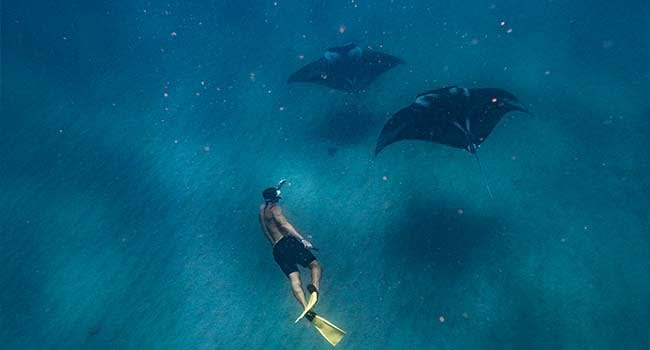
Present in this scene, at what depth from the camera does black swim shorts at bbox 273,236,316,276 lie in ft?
20.1

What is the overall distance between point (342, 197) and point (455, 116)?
3.14 m

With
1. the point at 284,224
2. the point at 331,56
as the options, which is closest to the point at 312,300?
the point at 284,224

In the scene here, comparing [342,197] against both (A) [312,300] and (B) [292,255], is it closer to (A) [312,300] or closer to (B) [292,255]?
(B) [292,255]

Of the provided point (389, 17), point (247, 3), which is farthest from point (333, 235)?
point (247, 3)

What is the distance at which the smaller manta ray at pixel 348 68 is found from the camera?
35.7 feet

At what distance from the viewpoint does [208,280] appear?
7648mm

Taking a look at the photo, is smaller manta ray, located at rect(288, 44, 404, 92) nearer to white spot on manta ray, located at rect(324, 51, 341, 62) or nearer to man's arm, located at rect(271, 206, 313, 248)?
white spot on manta ray, located at rect(324, 51, 341, 62)

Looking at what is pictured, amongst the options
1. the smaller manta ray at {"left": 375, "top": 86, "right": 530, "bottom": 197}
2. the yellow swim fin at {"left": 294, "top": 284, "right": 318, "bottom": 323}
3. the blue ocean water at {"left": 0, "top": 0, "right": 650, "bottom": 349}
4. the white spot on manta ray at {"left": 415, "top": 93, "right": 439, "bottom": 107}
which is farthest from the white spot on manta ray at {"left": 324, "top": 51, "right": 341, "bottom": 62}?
the yellow swim fin at {"left": 294, "top": 284, "right": 318, "bottom": 323}

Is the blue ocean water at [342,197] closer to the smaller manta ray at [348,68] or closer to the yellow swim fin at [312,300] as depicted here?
the smaller manta ray at [348,68]

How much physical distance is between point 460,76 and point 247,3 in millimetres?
12767

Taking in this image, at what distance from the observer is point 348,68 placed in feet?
36.1

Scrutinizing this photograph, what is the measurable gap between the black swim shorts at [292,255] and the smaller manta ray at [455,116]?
3.55 metres

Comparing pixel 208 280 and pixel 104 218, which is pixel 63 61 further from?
pixel 208 280

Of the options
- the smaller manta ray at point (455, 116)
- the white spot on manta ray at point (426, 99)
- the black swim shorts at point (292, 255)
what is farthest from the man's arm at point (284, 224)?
the white spot on manta ray at point (426, 99)
